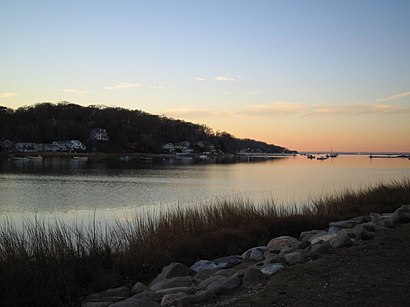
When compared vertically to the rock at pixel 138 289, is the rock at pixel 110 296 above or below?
below

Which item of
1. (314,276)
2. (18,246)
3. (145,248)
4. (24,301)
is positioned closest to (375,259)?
(314,276)

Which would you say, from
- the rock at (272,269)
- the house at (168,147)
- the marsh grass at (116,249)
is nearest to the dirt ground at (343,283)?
the rock at (272,269)

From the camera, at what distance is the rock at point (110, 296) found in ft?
24.9

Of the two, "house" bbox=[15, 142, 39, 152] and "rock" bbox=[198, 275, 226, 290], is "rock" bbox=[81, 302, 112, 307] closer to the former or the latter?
"rock" bbox=[198, 275, 226, 290]

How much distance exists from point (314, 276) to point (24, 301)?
4.87m

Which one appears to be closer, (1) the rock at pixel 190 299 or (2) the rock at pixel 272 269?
(1) the rock at pixel 190 299

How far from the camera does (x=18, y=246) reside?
8.57 meters

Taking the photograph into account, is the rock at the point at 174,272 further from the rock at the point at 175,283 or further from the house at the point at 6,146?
the house at the point at 6,146

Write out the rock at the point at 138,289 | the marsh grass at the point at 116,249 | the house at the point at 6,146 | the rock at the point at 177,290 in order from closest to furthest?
the rock at the point at 177,290 → the marsh grass at the point at 116,249 → the rock at the point at 138,289 → the house at the point at 6,146

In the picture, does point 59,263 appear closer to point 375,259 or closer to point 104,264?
point 104,264

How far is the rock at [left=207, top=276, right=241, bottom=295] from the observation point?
250 inches

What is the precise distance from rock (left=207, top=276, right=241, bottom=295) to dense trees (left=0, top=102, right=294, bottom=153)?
14338cm

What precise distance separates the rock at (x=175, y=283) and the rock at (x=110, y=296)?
1.78 ft

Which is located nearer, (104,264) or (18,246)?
(18,246)
